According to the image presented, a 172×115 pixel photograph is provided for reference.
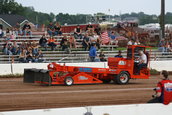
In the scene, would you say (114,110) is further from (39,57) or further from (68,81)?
(39,57)

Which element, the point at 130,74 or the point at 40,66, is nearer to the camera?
the point at 130,74

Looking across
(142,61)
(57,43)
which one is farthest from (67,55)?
(142,61)

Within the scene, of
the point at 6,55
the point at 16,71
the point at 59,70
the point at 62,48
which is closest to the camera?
the point at 59,70

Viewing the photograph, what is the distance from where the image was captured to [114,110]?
30.0ft

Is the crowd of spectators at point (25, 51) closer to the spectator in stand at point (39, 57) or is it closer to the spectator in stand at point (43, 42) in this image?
the spectator in stand at point (39, 57)

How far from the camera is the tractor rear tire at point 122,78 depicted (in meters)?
18.8

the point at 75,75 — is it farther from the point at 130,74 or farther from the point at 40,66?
the point at 40,66

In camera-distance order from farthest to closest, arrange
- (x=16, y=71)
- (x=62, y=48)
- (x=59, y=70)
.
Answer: (x=62, y=48)
(x=16, y=71)
(x=59, y=70)

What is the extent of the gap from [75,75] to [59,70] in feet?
2.30

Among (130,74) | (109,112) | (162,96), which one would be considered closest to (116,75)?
(130,74)

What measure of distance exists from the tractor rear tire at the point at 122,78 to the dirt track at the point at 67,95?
30cm

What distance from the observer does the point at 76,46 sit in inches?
1136

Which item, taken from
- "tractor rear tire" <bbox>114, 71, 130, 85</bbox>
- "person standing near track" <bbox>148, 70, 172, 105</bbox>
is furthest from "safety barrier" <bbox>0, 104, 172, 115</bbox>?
"tractor rear tire" <bbox>114, 71, 130, 85</bbox>

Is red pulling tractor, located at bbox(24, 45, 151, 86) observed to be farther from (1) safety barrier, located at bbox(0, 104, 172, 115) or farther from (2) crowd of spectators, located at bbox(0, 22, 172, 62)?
(1) safety barrier, located at bbox(0, 104, 172, 115)
